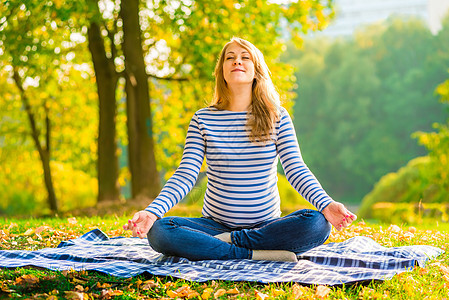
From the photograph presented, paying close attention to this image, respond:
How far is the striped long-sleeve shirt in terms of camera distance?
357 cm

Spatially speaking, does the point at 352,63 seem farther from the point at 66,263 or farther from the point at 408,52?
the point at 66,263

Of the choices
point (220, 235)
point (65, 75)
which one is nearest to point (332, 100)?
point (65, 75)

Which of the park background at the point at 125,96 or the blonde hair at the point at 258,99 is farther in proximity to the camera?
the park background at the point at 125,96

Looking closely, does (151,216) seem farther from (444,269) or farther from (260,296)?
(444,269)

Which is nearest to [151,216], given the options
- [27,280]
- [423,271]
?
[27,280]

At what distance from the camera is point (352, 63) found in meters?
38.3

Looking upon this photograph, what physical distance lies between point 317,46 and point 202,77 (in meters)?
34.2

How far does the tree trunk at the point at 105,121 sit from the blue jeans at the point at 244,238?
676 centimetres

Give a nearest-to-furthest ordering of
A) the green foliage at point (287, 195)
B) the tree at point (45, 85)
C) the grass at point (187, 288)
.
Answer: the grass at point (187, 288)
the tree at point (45, 85)
the green foliage at point (287, 195)

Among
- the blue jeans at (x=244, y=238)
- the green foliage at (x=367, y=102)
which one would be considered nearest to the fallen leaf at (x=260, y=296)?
the blue jeans at (x=244, y=238)

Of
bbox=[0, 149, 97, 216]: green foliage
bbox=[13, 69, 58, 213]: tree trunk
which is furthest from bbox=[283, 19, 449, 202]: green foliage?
bbox=[13, 69, 58, 213]: tree trunk

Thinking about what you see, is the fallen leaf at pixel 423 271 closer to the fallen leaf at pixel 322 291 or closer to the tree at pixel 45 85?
the fallen leaf at pixel 322 291

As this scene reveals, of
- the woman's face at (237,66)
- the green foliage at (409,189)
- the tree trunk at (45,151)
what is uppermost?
Answer: the woman's face at (237,66)

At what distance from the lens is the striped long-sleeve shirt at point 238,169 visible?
3566 millimetres
